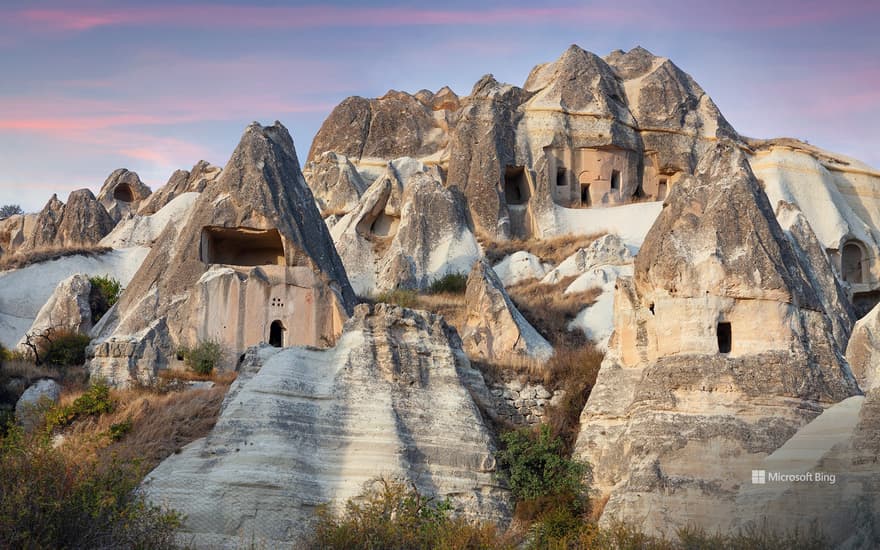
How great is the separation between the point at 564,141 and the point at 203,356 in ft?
84.4

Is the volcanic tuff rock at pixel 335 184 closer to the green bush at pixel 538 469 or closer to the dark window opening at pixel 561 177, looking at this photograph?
the dark window opening at pixel 561 177

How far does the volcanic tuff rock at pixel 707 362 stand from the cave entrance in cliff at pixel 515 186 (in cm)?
2683

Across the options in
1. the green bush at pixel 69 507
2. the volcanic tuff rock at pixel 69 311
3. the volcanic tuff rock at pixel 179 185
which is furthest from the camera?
the volcanic tuff rock at pixel 179 185

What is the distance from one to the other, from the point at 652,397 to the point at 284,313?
10.7m

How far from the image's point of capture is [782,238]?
15.7 m

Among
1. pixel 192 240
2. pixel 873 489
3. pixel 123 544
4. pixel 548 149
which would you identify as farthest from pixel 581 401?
pixel 548 149

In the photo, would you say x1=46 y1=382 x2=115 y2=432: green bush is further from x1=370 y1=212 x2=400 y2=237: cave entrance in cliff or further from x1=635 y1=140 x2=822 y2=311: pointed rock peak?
x1=370 y1=212 x2=400 y2=237: cave entrance in cliff

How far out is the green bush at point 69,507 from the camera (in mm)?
10867

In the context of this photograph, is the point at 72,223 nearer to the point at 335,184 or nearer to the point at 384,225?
the point at 335,184

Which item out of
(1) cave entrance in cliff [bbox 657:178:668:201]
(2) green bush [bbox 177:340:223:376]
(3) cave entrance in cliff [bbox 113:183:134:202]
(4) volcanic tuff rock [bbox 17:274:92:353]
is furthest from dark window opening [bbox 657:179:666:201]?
(2) green bush [bbox 177:340:223:376]

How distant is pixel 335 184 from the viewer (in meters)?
44.6

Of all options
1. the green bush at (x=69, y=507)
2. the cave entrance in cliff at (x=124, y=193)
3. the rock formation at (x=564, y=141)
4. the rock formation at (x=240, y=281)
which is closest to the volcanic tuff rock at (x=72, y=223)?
the rock formation at (x=564, y=141)

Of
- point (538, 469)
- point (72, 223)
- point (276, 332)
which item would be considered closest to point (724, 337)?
point (538, 469)

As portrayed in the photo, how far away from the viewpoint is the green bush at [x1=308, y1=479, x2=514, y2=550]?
11938mm
